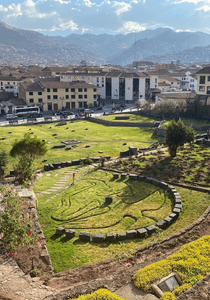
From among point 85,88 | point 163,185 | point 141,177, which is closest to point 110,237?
point 163,185

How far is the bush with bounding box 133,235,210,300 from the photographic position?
12227 millimetres

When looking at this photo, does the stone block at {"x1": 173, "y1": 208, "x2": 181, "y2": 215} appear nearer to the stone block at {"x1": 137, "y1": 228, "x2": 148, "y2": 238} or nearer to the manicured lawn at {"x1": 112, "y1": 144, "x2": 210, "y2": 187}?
the stone block at {"x1": 137, "y1": 228, "x2": 148, "y2": 238}

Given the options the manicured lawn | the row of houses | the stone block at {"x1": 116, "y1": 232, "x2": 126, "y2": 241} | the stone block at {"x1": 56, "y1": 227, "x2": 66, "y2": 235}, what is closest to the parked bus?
the row of houses

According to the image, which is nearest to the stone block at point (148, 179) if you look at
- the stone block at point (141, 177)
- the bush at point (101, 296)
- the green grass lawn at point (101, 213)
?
the stone block at point (141, 177)

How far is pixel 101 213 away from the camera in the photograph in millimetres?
22281

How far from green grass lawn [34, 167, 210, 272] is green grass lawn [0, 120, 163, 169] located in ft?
40.8

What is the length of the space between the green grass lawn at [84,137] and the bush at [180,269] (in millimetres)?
25154

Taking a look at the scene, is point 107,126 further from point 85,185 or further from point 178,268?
point 178,268

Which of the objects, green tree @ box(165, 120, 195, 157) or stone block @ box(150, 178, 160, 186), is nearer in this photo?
stone block @ box(150, 178, 160, 186)

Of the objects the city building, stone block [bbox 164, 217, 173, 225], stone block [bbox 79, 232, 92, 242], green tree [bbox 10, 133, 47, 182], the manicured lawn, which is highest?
the city building

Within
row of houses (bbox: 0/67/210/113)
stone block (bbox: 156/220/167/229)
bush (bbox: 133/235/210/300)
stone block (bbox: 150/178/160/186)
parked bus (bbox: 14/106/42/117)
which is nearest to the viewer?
bush (bbox: 133/235/210/300)

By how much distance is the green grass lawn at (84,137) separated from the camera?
42.9m

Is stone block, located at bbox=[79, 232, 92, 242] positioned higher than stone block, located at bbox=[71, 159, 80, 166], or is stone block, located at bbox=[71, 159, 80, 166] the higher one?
stone block, located at bbox=[71, 159, 80, 166]

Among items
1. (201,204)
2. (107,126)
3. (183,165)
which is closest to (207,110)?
(107,126)
